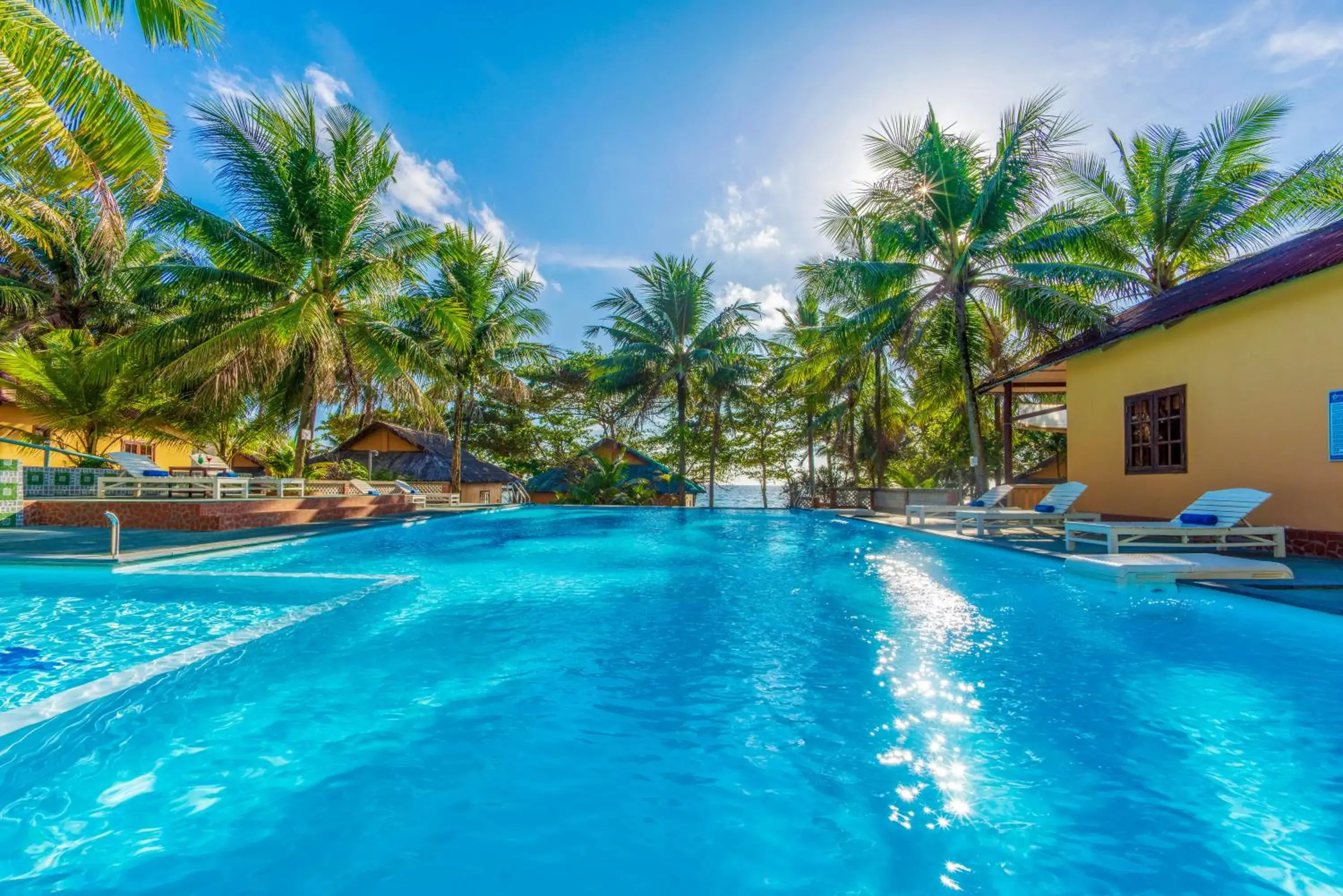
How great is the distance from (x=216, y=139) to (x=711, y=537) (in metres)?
13.1

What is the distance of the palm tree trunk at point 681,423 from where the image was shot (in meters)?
19.5

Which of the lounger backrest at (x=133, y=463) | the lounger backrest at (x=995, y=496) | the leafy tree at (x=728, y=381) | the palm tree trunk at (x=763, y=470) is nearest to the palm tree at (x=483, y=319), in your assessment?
the leafy tree at (x=728, y=381)

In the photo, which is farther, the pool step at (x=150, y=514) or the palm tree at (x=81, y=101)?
the pool step at (x=150, y=514)

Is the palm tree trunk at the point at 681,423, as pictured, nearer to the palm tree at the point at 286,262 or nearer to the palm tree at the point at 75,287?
the palm tree at the point at 286,262

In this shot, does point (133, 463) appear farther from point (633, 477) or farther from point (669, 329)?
point (633, 477)

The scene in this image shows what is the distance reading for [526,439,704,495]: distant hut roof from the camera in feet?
77.3

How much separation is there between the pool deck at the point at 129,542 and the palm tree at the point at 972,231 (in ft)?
41.2

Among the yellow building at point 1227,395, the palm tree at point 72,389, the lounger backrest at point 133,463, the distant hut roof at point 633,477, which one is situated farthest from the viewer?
the distant hut roof at point 633,477

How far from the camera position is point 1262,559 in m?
6.75

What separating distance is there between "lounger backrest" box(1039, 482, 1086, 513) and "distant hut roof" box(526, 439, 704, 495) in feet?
46.5

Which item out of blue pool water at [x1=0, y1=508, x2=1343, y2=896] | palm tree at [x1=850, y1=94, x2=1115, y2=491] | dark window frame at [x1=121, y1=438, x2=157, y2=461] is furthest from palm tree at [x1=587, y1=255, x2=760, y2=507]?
blue pool water at [x1=0, y1=508, x2=1343, y2=896]

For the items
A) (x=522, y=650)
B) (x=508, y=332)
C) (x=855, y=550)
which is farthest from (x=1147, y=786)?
(x=508, y=332)

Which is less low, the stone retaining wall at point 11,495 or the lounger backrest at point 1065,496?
the lounger backrest at point 1065,496

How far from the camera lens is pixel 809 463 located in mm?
20359
